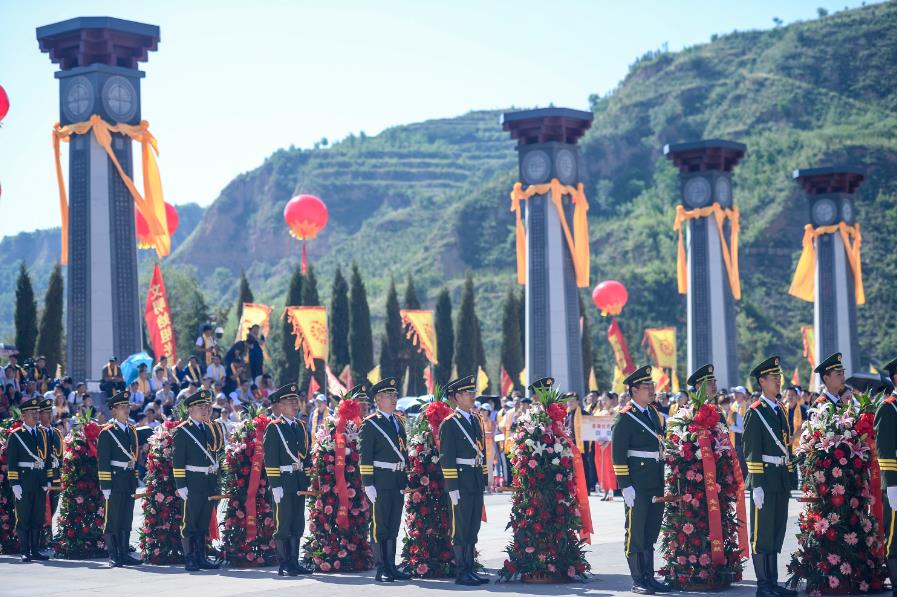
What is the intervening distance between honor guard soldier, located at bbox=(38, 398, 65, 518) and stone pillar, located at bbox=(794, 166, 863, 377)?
28.5 metres

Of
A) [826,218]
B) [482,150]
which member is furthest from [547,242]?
[482,150]

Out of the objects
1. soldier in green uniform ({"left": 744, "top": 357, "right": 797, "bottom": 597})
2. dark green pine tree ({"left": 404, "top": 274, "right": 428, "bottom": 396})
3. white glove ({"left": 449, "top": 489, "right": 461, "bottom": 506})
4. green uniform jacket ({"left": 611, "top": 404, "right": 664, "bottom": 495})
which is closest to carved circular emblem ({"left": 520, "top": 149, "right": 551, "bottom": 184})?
dark green pine tree ({"left": 404, "top": 274, "right": 428, "bottom": 396})

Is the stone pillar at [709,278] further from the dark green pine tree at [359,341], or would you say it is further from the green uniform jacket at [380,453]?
the green uniform jacket at [380,453]

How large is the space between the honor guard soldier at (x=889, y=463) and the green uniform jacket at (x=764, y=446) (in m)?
1.01

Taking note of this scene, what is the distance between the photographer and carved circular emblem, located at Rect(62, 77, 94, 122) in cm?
2692

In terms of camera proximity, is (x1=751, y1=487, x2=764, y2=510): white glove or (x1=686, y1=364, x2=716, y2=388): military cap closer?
(x1=751, y1=487, x2=764, y2=510): white glove

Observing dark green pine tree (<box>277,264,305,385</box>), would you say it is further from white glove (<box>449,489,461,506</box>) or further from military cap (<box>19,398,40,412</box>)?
white glove (<box>449,489,461,506</box>)

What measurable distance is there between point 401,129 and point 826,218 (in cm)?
12756

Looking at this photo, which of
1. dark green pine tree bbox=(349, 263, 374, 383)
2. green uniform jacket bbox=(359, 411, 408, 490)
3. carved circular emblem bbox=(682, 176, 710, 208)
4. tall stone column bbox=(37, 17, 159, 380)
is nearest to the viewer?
green uniform jacket bbox=(359, 411, 408, 490)

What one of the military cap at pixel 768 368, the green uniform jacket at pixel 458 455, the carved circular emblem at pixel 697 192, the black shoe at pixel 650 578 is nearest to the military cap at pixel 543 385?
the green uniform jacket at pixel 458 455

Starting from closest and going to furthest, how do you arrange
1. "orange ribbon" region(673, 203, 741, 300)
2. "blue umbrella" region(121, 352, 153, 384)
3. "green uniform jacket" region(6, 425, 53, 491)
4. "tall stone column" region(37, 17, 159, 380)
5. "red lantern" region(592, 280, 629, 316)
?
"green uniform jacket" region(6, 425, 53, 491) → "blue umbrella" region(121, 352, 153, 384) → "tall stone column" region(37, 17, 159, 380) → "orange ribbon" region(673, 203, 741, 300) → "red lantern" region(592, 280, 629, 316)

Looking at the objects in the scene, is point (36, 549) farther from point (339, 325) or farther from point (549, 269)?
point (339, 325)

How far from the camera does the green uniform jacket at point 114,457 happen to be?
1423 centimetres

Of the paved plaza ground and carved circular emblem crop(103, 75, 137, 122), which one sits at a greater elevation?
carved circular emblem crop(103, 75, 137, 122)
